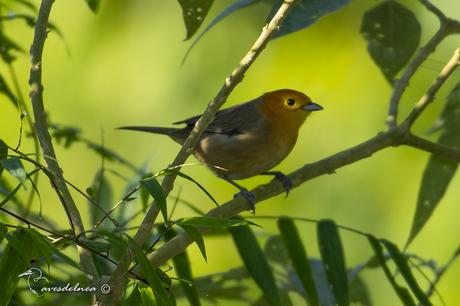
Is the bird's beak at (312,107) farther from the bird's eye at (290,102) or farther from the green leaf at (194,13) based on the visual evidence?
the green leaf at (194,13)

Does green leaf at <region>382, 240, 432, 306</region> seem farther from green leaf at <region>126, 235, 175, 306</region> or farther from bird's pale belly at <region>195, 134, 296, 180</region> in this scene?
bird's pale belly at <region>195, 134, 296, 180</region>

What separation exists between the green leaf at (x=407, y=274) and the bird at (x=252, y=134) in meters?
1.48

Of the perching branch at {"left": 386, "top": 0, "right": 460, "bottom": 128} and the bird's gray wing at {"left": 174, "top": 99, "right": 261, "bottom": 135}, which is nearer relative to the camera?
the perching branch at {"left": 386, "top": 0, "right": 460, "bottom": 128}

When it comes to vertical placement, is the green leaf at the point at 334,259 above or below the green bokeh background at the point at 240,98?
below

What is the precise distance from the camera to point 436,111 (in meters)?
6.47

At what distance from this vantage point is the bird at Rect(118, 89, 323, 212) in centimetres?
495

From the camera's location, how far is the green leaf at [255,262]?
3.19 meters

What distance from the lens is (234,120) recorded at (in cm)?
529

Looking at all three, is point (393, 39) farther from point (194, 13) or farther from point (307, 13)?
point (194, 13)

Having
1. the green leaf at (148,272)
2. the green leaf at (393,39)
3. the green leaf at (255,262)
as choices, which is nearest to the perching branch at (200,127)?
the green leaf at (148,272)

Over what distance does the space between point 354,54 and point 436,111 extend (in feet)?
2.51

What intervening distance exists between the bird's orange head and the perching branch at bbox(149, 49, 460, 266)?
4.75ft

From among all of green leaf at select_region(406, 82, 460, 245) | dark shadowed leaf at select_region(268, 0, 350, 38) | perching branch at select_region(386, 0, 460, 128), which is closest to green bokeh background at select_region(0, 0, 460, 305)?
green leaf at select_region(406, 82, 460, 245)

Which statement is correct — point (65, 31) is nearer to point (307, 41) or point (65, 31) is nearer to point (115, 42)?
point (115, 42)
